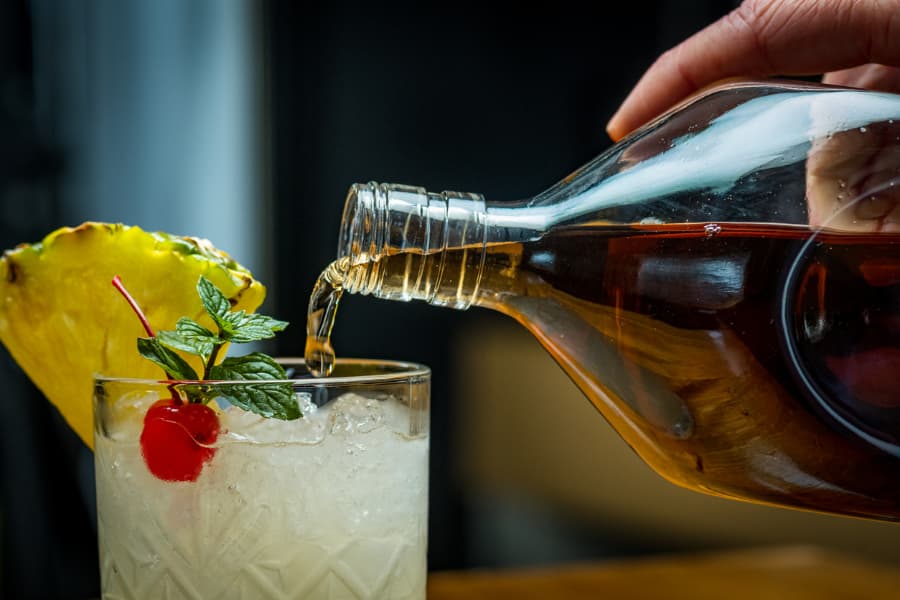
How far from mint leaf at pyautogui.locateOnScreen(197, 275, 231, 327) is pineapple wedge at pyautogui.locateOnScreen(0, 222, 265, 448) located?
1.7 inches

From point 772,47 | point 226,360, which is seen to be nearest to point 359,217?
point 226,360

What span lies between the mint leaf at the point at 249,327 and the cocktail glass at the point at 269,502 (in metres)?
0.06

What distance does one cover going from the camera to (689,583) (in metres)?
1.57

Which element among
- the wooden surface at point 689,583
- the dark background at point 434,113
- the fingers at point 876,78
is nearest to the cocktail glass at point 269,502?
the fingers at point 876,78

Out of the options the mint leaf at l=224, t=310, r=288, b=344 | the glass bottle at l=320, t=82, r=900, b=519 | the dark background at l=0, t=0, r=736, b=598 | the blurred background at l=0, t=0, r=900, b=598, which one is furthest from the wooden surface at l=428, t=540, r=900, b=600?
the dark background at l=0, t=0, r=736, b=598

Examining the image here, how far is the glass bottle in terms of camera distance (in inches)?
29.2

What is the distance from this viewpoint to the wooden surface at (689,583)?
148 cm

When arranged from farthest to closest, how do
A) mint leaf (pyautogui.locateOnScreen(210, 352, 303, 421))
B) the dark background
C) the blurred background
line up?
the dark background
the blurred background
mint leaf (pyautogui.locateOnScreen(210, 352, 303, 421))

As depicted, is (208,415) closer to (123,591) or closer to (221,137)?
(123,591)

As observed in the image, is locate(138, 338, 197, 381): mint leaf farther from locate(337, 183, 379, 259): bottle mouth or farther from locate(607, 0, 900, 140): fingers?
locate(607, 0, 900, 140): fingers

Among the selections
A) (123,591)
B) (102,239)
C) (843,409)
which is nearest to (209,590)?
(123,591)

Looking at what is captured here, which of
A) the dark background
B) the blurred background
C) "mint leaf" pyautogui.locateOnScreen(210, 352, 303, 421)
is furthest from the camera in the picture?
the dark background

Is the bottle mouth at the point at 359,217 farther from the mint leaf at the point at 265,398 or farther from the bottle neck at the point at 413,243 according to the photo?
the mint leaf at the point at 265,398

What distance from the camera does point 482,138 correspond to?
340cm
